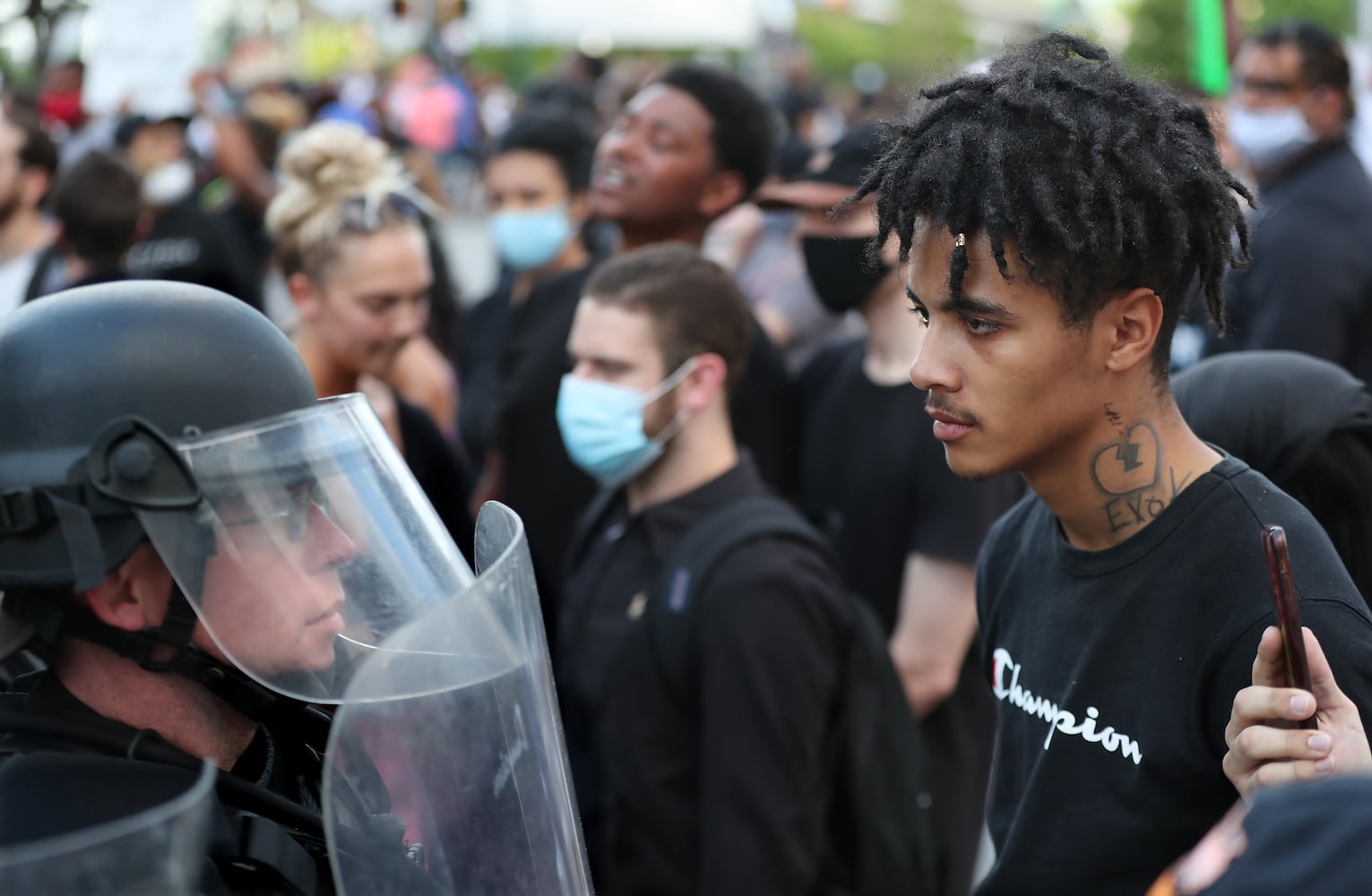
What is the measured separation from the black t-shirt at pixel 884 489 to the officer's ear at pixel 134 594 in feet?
7.29

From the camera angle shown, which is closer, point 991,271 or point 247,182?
point 991,271

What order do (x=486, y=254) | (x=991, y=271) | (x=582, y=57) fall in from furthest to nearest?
(x=486, y=254) < (x=582, y=57) < (x=991, y=271)

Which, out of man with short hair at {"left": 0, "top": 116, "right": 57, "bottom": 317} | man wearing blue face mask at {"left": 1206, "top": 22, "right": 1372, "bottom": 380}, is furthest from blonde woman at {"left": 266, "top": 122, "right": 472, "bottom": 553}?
man wearing blue face mask at {"left": 1206, "top": 22, "right": 1372, "bottom": 380}

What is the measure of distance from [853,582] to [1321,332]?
1.92m

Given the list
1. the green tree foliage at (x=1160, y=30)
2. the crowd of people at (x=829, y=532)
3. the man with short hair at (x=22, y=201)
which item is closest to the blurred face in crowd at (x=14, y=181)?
the man with short hair at (x=22, y=201)

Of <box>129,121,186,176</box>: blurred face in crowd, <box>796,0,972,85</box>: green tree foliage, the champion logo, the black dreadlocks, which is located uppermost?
the black dreadlocks

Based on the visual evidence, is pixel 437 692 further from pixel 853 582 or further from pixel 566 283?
pixel 566 283

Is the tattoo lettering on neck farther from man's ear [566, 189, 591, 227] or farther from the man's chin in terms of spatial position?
man's ear [566, 189, 591, 227]

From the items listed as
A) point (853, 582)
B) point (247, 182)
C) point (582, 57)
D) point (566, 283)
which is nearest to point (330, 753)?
point (853, 582)

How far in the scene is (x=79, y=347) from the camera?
183 centimetres

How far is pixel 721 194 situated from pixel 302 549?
3591 millimetres

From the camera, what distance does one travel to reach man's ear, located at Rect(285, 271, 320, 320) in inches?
173

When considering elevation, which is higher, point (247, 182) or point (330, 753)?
point (330, 753)

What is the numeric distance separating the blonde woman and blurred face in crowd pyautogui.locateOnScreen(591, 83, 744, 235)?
855 mm
